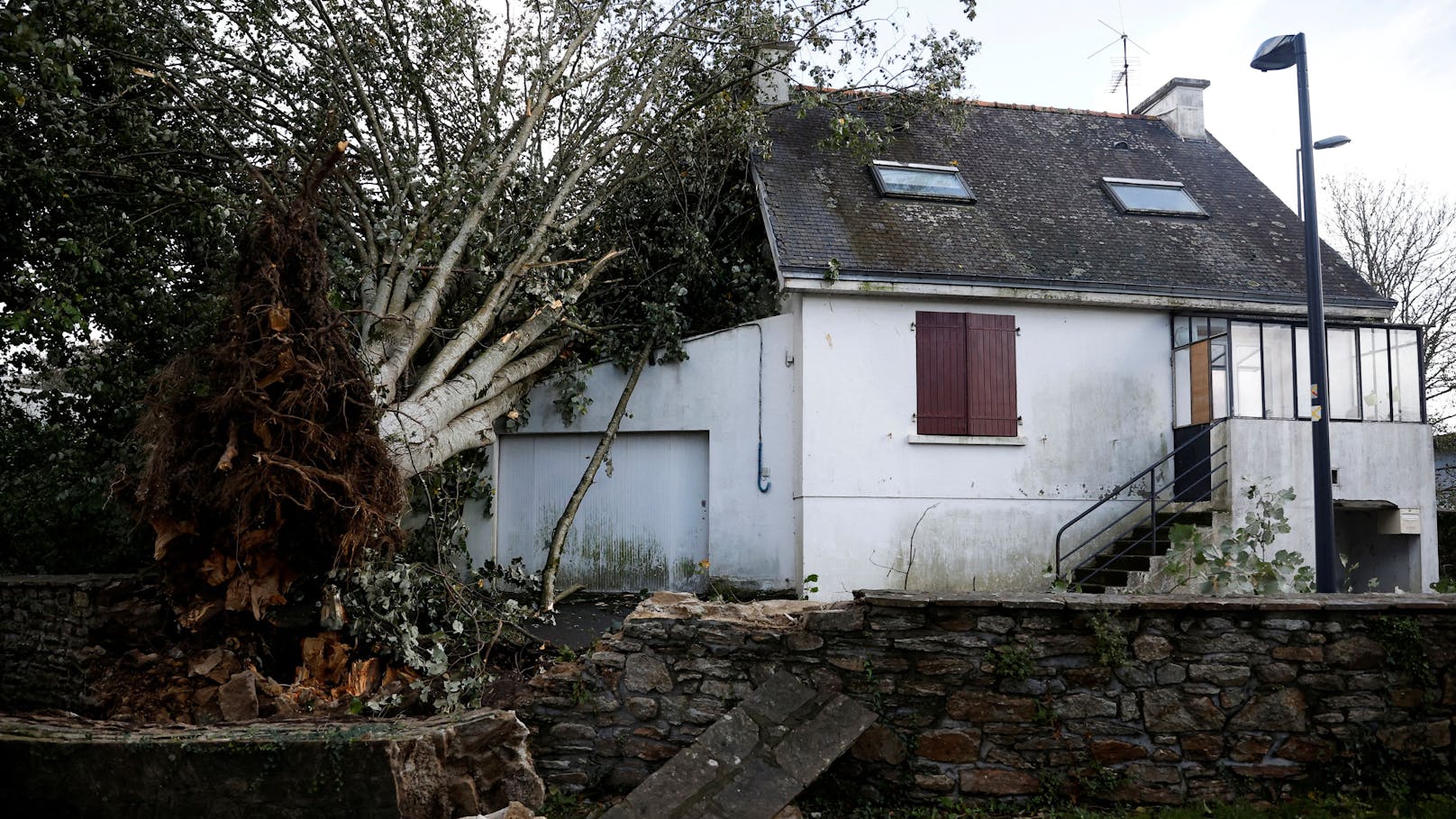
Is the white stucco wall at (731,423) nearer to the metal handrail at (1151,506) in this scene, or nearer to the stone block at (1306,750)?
the metal handrail at (1151,506)

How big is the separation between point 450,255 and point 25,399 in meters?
5.47

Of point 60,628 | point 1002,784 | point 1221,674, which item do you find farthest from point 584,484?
point 1221,674

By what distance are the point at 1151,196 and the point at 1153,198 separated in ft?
0.15

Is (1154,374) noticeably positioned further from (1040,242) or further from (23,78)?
(23,78)

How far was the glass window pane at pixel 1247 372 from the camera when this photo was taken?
441 inches

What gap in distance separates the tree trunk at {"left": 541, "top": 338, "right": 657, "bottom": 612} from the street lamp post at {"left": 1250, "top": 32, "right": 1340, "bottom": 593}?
22.7 ft

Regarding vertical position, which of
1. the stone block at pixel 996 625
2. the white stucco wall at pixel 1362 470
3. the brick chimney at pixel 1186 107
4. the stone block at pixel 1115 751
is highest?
the brick chimney at pixel 1186 107

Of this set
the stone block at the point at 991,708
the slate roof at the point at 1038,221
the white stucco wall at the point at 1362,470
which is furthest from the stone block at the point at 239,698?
the white stucco wall at the point at 1362,470

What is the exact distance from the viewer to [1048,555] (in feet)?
36.3

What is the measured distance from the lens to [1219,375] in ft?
36.8

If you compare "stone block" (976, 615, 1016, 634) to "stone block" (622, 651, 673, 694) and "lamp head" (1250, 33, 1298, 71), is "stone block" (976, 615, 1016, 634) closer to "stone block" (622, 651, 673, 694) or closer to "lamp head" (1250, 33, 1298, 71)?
"stone block" (622, 651, 673, 694)

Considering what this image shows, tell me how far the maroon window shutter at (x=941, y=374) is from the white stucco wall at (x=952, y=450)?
4.2 inches

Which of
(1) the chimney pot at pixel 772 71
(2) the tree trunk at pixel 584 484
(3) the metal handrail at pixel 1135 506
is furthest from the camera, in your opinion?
(1) the chimney pot at pixel 772 71

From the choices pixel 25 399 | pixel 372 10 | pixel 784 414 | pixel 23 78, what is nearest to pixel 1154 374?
pixel 784 414
